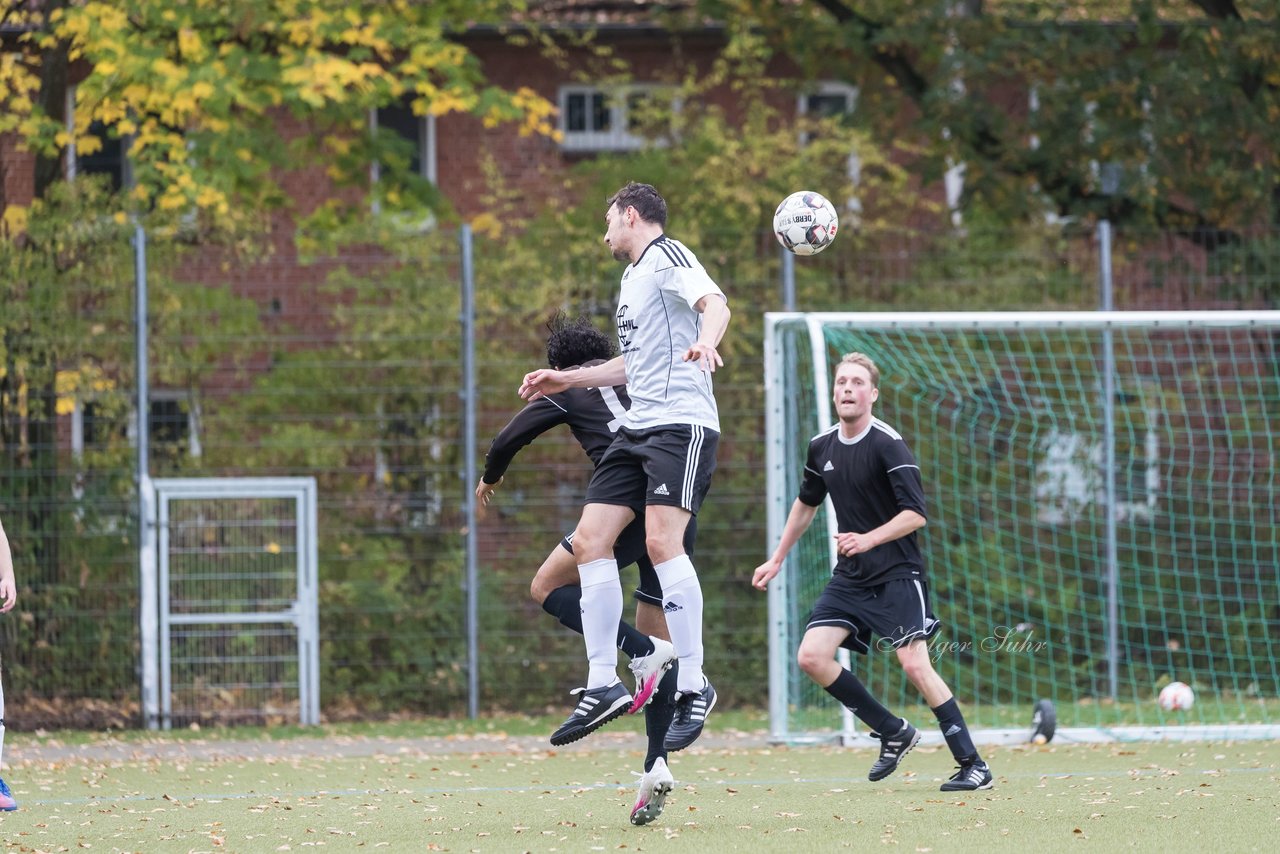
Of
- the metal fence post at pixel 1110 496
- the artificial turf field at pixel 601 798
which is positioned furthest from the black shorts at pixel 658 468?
the metal fence post at pixel 1110 496

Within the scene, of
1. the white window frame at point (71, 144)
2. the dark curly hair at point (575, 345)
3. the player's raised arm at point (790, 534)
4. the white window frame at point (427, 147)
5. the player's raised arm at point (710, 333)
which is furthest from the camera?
the white window frame at point (427, 147)

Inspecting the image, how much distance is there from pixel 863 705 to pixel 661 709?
4.87ft

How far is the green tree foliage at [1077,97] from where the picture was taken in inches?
556

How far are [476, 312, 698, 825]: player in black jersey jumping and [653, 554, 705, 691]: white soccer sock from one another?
0.25 feet

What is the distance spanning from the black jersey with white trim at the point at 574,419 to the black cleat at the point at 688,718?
1.14 meters

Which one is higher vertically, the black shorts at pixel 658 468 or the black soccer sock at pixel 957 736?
the black shorts at pixel 658 468

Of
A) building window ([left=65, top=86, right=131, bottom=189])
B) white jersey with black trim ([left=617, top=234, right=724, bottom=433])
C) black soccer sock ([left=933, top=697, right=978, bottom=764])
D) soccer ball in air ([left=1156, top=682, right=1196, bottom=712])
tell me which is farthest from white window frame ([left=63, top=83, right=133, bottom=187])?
soccer ball in air ([left=1156, top=682, right=1196, bottom=712])

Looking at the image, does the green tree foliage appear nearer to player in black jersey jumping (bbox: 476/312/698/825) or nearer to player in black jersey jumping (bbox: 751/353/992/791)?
player in black jersey jumping (bbox: 751/353/992/791)

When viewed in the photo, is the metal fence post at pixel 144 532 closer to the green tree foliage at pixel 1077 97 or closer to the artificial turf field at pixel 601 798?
the artificial turf field at pixel 601 798

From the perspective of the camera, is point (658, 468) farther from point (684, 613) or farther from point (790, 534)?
point (790, 534)

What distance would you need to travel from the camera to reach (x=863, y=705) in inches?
313

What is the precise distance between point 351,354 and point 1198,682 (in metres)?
6.60

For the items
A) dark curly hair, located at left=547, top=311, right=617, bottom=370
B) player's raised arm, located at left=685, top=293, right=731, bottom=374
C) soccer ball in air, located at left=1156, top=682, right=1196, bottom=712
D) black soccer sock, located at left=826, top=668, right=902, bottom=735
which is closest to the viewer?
player's raised arm, located at left=685, top=293, right=731, bottom=374

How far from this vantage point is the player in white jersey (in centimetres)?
657
